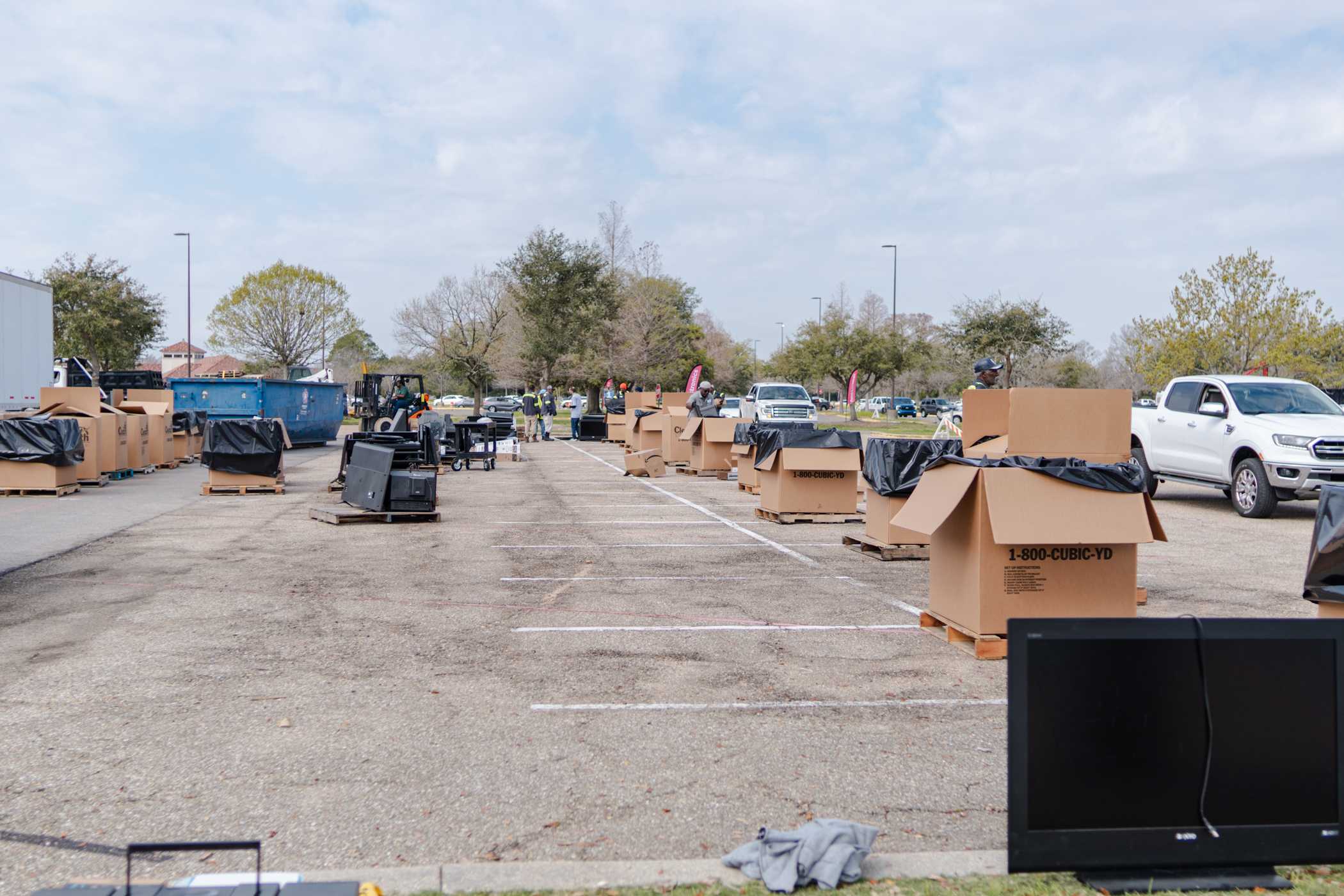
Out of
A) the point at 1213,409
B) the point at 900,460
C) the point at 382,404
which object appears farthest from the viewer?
the point at 382,404

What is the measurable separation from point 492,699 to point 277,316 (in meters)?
66.3

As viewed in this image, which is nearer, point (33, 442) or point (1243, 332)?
point (33, 442)

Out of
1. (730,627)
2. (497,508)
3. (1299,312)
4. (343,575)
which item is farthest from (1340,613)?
(1299,312)

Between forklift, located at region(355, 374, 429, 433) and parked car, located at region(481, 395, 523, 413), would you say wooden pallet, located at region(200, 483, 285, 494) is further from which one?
parked car, located at region(481, 395, 523, 413)

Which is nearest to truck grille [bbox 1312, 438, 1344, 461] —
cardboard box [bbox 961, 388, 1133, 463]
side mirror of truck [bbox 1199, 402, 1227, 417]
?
side mirror of truck [bbox 1199, 402, 1227, 417]

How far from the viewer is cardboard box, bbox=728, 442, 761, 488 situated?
18000mm

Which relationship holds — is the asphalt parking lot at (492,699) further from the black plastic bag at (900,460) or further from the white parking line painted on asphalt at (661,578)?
the black plastic bag at (900,460)

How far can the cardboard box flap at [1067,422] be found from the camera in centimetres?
770

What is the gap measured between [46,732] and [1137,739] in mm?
4997

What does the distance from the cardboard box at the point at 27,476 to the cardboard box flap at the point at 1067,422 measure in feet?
51.4

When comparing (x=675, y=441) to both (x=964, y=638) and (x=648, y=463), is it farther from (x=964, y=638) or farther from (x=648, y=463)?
(x=964, y=638)

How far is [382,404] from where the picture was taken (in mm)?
27484

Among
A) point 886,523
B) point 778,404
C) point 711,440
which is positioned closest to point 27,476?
point 711,440

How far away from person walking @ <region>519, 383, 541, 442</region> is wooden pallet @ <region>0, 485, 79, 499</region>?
74.0 ft
